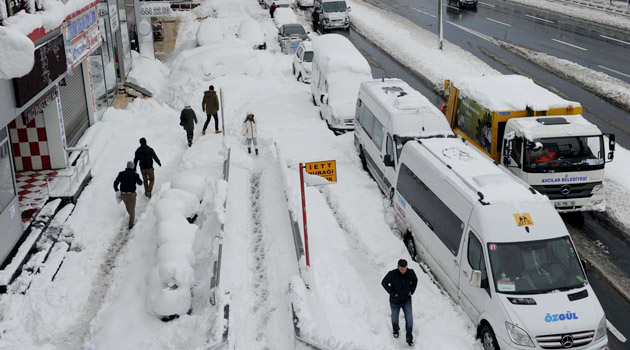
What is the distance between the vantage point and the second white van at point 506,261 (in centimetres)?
1013

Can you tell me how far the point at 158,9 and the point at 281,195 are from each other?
19.2m

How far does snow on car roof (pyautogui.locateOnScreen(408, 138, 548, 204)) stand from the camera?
460 inches

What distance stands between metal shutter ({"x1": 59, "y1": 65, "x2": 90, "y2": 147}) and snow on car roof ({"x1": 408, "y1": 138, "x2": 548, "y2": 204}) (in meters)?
10.5

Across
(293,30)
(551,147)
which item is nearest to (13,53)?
(551,147)

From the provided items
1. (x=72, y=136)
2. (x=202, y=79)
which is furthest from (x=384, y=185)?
Result: (x=202, y=79)

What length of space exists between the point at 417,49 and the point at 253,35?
9003 millimetres

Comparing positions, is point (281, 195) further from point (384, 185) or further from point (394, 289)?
point (394, 289)

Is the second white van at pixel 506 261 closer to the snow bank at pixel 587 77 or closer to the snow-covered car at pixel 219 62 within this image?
the snow bank at pixel 587 77

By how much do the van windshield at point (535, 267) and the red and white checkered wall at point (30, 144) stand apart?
40.1 feet

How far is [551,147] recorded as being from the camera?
1574cm

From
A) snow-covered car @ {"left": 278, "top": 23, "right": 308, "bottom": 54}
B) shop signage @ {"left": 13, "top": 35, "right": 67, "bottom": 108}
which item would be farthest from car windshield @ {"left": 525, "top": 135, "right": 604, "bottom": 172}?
snow-covered car @ {"left": 278, "top": 23, "right": 308, "bottom": 54}

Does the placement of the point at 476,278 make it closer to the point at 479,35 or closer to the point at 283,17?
the point at 479,35

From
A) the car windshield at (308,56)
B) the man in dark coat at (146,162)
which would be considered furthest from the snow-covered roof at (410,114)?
the car windshield at (308,56)

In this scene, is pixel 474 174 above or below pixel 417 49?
above
